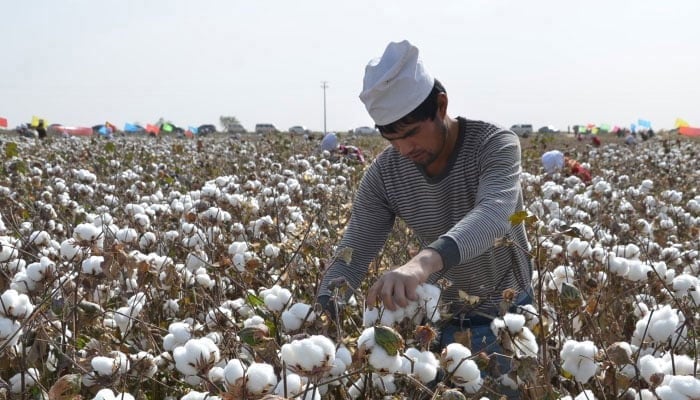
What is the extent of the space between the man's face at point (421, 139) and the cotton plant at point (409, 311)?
711mm

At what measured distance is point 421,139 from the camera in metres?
2.24

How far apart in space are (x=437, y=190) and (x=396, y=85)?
1.69ft

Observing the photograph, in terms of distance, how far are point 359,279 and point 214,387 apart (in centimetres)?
107

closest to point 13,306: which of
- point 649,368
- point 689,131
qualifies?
point 649,368

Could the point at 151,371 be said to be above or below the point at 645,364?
below

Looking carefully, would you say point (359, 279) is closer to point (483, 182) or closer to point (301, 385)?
point (483, 182)

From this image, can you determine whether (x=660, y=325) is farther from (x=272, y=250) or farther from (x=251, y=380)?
(x=272, y=250)

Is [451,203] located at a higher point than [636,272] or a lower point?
higher

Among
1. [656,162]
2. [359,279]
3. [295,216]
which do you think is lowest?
[656,162]

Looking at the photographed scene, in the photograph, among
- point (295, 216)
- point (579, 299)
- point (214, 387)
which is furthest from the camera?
point (295, 216)

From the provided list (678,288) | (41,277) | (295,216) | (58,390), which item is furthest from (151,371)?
(295,216)

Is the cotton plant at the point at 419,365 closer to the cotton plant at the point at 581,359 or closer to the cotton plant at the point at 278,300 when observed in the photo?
the cotton plant at the point at 581,359

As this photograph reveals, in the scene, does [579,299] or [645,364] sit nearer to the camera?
[645,364]

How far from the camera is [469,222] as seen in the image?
6.16 ft
